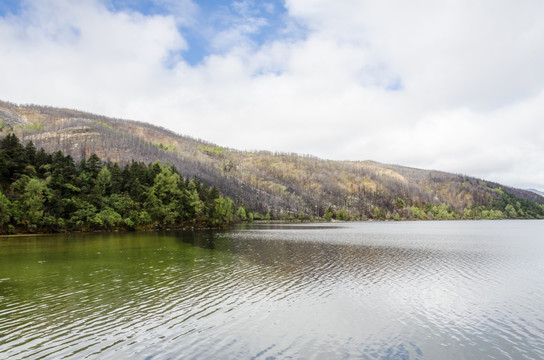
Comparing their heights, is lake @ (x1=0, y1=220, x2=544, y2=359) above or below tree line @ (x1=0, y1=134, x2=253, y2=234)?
below

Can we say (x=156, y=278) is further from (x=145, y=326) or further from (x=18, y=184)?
(x=18, y=184)

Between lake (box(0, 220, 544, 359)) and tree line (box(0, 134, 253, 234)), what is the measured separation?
4009 centimetres

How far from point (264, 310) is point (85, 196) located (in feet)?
248

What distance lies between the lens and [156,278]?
92.0ft

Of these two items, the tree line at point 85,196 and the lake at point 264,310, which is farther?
the tree line at point 85,196

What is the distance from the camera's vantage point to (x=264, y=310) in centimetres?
2000

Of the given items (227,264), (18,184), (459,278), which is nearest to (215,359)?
(227,264)

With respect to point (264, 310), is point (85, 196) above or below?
above

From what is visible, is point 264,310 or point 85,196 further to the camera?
point 85,196

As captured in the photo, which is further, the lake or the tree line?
the tree line

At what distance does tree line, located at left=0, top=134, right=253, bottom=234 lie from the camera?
227 feet

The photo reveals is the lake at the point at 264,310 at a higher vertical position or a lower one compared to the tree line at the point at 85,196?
lower

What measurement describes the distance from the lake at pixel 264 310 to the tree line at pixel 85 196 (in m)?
40.1

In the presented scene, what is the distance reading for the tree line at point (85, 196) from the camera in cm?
6925
